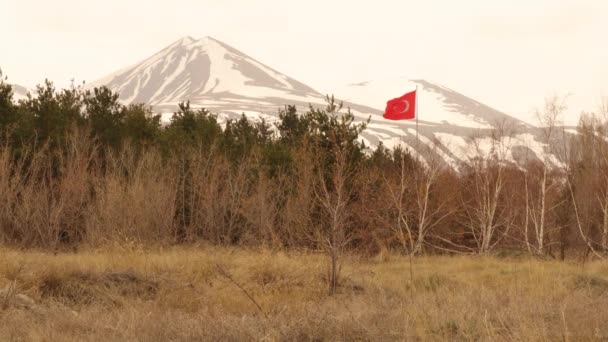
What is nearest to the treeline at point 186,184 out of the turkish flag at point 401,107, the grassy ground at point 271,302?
the turkish flag at point 401,107

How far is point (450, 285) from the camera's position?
11055 mm

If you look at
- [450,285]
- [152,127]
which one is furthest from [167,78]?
[450,285]

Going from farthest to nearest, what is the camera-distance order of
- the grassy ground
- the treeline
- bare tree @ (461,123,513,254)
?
bare tree @ (461,123,513,254) → the treeline → the grassy ground

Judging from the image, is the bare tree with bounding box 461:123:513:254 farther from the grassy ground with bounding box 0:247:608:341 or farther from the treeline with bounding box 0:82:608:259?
the grassy ground with bounding box 0:247:608:341

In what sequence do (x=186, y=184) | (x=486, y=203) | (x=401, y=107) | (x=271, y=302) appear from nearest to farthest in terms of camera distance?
(x=271, y=302)
(x=401, y=107)
(x=186, y=184)
(x=486, y=203)

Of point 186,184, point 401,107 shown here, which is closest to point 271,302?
point 401,107

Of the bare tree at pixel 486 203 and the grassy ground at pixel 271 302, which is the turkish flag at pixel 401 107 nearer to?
the grassy ground at pixel 271 302

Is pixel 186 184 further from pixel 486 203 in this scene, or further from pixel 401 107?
pixel 486 203

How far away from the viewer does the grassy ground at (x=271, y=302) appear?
17.7 feet

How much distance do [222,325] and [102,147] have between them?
66.6ft

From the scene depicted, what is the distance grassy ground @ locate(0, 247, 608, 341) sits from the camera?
17.7ft

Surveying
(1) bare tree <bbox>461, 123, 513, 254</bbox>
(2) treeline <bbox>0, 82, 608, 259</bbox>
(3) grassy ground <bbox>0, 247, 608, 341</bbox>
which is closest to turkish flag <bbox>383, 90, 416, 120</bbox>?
(2) treeline <bbox>0, 82, 608, 259</bbox>

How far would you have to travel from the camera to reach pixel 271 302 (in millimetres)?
8875

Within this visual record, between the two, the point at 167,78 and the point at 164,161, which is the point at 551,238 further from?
the point at 167,78
